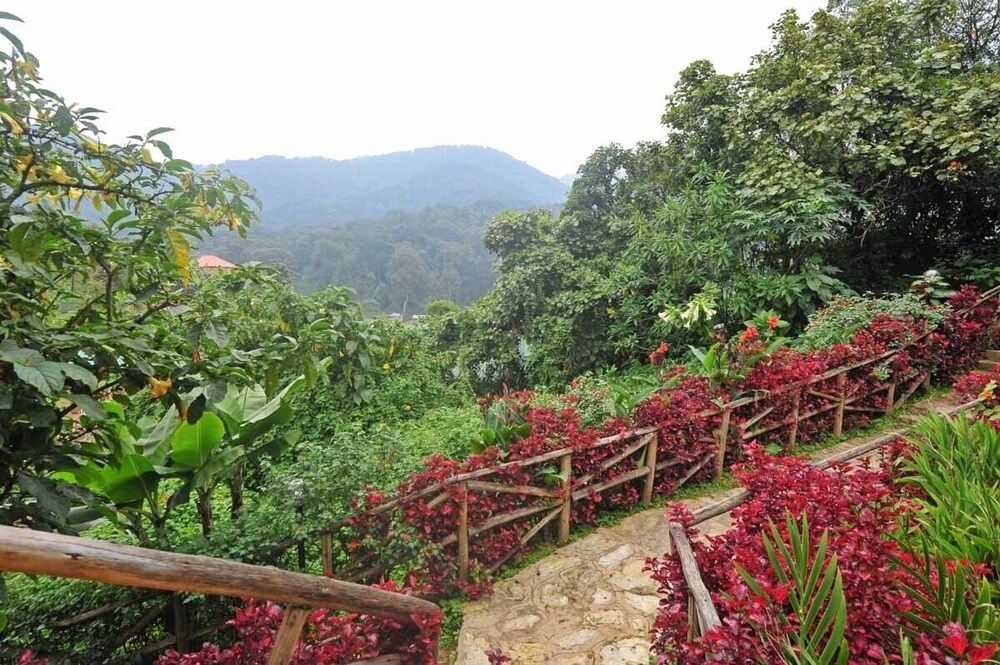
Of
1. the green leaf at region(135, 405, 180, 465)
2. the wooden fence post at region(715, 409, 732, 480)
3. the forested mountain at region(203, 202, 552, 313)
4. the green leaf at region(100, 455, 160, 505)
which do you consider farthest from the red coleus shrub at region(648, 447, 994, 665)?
the forested mountain at region(203, 202, 552, 313)

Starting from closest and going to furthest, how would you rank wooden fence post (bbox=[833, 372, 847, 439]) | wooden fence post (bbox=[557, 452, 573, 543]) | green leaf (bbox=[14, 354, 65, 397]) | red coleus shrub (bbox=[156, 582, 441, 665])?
1. green leaf (bbox=[14, 354, 65, 397])
2. red coleus shrub (bbox=[156, 582, 441, 665])
3. wooden fence post (bbox=[557, 452, 573, 543])
4. wooden fence post (bbox=[833, 372, 847, 439])

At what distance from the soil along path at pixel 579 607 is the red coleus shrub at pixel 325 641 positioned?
0.78 metres

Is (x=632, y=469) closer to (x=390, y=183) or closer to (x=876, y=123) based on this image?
A: (x=876, y=123)

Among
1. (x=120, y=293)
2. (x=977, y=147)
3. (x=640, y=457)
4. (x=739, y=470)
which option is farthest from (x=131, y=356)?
(x=977, y=147)

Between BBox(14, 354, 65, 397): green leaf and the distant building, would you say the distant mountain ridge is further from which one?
BBox(14, 354, 65, 397): green leaf

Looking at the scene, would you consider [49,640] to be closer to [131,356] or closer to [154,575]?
[131,356]

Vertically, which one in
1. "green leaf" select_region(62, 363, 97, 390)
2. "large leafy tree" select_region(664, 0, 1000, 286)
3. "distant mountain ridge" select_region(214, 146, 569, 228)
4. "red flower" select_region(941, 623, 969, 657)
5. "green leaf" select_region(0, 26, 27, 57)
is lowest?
"red flower" select_region(941, 623, 969, 657)

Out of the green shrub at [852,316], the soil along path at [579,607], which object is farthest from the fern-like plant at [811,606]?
the green shrub at [852,316]

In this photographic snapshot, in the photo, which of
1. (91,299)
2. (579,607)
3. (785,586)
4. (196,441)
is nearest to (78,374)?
(91,299)

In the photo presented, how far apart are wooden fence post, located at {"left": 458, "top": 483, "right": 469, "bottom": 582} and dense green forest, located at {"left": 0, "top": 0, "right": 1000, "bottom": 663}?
470 millimetres

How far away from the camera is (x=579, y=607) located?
312 cm

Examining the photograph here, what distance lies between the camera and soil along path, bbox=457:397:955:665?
9.04 ft

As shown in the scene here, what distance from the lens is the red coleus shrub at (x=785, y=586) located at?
1.41m

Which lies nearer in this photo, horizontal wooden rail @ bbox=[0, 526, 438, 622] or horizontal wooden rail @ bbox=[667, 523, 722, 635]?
horizontal wooden rail @ bbox=[0, 526, 438, 622]
